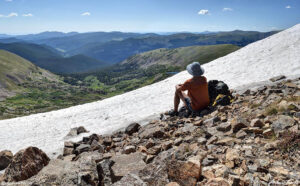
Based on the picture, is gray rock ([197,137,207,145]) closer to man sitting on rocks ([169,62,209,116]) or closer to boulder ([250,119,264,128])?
boulder ([250,119,264,128])

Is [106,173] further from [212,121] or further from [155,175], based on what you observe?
[212,121]

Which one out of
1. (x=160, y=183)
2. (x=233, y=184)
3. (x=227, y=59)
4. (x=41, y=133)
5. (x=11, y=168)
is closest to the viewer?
(x=233, y=184)

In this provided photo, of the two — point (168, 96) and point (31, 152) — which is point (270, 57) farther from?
point (31, 152)

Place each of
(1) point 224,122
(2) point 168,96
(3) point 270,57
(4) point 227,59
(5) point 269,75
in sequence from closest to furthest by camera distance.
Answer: (1) point 224,122 → (5) point 269,75 → (2) point 168,96 → (3) point 270,57 → (4) point 227,59

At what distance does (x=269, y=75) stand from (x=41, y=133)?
61.6 feet

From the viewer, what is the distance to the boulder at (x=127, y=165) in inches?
251

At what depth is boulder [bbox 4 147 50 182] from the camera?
6.92 m

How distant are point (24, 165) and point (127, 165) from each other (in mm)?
3391

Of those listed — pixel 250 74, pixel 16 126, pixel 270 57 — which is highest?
pixel 270 57

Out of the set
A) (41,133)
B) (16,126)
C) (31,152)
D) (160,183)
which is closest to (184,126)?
(160,183)

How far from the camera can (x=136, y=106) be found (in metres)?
19.5

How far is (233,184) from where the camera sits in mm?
4645

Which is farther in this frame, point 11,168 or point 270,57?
point 270,57

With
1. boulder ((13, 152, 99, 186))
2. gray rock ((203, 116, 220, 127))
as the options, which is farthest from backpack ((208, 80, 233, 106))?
boulder ((13, 152, 99, 186))
